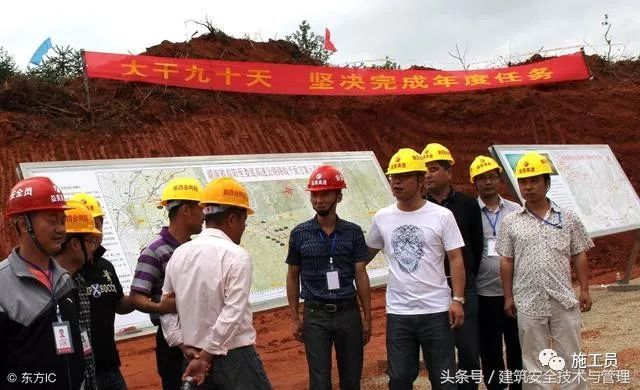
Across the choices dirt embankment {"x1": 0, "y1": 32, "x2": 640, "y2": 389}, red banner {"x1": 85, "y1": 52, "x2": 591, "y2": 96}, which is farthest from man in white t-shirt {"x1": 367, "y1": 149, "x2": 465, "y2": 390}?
red banner {"x1": 85, "y1": 52, "x2": 591, "y2": 96}

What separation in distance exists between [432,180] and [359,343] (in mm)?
1334

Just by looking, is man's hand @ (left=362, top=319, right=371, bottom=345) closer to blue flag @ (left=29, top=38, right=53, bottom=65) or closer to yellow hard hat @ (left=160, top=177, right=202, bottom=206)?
yellow hard hat @ (left=160, top=177, right=202, bottom=206)

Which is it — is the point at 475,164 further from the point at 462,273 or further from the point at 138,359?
the point at 138,359

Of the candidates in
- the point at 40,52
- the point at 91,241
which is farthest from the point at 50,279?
the point at 40,52

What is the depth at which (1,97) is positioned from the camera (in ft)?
42.7

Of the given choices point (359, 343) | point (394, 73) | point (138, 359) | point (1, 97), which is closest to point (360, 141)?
point (394, 73)

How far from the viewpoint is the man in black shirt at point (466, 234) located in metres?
4.83

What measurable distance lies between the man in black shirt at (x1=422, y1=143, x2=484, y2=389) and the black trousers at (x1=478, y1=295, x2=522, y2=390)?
249 mm

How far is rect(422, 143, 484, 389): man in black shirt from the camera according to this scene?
4832 millimetres

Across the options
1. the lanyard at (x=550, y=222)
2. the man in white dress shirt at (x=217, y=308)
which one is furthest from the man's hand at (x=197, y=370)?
the lanyard at (x=550, y=222)

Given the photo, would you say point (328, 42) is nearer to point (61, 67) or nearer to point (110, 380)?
point (61, 67)

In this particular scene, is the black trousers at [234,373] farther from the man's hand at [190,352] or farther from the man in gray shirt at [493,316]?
the man in gray shirt at [493,316]

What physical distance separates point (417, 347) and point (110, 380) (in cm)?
186

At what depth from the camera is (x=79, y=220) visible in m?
3.63
